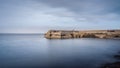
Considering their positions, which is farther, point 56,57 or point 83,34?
point 83,34

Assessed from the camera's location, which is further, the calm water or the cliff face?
the cliff face

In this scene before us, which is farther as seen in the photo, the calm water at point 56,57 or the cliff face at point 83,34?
the cliff face at point 83,34

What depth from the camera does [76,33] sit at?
138 metres

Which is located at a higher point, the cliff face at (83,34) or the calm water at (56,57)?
the cliff face at (83,34)

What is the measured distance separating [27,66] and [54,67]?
4701mm

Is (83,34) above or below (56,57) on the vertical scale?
above

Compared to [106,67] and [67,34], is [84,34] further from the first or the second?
[106,67]

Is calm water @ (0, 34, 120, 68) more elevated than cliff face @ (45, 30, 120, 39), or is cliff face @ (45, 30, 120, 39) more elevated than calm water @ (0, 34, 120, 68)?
cliff face @ (45, 30, 120, 39)

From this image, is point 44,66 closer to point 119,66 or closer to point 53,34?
point 119,66

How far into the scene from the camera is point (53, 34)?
123000 millimetres

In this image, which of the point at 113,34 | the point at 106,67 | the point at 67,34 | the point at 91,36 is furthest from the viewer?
the point at 91,36

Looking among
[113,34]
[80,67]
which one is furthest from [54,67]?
[113,34]

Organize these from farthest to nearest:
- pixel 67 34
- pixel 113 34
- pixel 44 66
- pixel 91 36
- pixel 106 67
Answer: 1. pixel 91 36
2. pixel 67 34
3. pixel 113 34
4. pixel 44 66
5. pixel 106 67

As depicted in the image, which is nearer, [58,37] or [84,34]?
[58,37]
